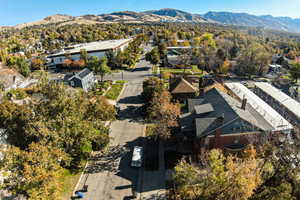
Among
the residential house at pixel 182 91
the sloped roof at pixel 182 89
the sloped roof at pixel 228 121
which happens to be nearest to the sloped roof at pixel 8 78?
the residential house at pixel 182 91

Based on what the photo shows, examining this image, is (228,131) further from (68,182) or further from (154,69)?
(154,69)

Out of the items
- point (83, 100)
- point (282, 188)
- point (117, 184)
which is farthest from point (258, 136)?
point (83, 100)

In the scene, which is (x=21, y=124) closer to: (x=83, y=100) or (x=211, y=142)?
(x=83, y=100)

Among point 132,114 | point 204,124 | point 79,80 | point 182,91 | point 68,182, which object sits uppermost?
point 79,80

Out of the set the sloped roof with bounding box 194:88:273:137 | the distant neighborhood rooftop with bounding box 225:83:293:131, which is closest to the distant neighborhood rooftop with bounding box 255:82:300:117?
the distant neighborhood rooftop with bounding box 225:83:293:131

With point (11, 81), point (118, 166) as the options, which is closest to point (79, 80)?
point (11, 81)

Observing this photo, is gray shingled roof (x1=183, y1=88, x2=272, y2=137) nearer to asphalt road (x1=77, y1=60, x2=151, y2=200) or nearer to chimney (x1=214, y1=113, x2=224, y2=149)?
chimney (x1=214, y1=113, x2=224, y2=149)

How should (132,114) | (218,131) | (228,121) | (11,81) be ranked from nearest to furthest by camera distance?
1. (218,131)
2. (228,121)
3. (132,114)
4. (11,81)
